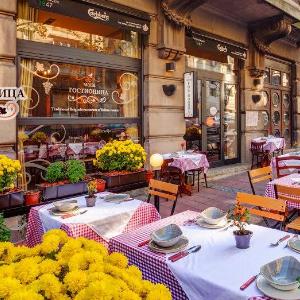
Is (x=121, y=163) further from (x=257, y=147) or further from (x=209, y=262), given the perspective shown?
(x=257, y=147)

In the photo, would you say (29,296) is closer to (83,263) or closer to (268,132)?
(83,263)

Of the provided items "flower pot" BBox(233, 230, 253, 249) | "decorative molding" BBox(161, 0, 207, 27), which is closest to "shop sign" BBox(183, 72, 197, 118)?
"decorative molding" BBox(161, 0, 207, 27)

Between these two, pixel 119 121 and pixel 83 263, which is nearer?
pixel 83 263

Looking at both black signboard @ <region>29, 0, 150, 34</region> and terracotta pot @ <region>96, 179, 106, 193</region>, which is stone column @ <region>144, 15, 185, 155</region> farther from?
terracotta pot @ <region>96, 179, 106, 193</region>

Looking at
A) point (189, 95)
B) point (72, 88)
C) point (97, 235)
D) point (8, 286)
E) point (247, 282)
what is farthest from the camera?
point (189, 95)

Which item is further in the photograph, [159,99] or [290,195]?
[159,99]

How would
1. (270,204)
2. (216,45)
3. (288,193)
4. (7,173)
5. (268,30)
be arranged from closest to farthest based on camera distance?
1. (270,204)
2. (288,193)
3. (7,173)
4. (216,45)
5. (268,30)

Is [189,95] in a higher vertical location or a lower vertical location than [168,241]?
higher

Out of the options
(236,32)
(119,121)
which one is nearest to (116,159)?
(119,121)

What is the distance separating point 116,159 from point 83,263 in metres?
5.27

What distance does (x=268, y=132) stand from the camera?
1397cm

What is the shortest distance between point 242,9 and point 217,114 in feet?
11.3

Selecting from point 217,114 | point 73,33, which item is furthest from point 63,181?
point 217,114

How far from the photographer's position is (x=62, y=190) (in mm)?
5547
